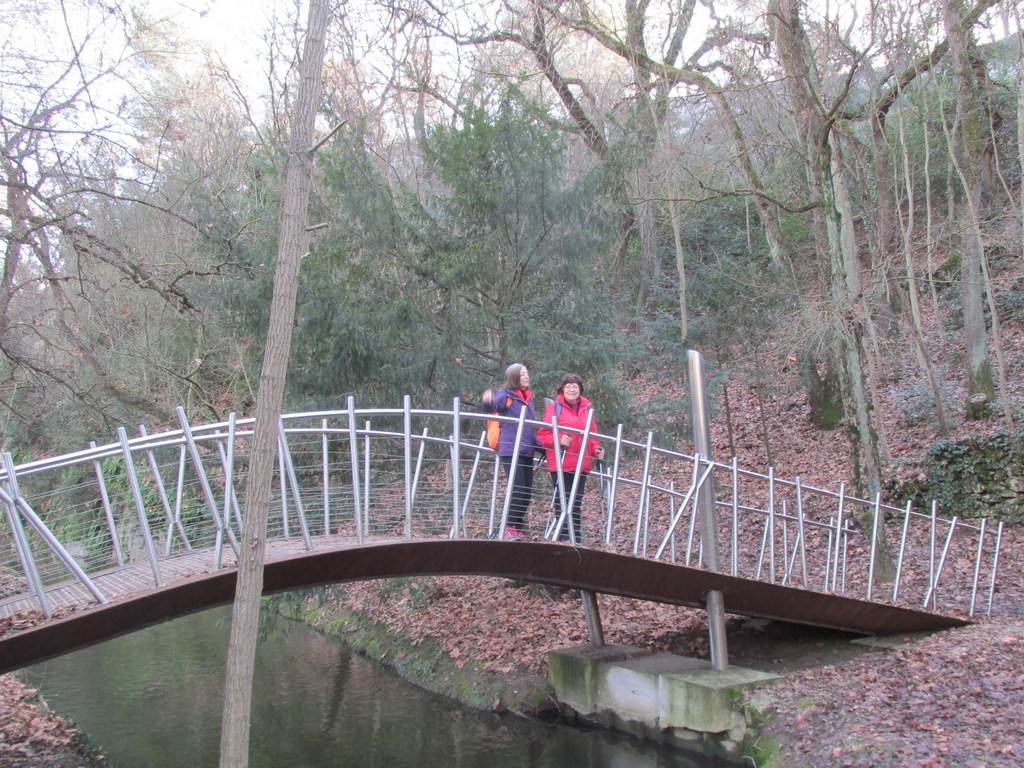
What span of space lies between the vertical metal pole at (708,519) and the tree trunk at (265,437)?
4.99 meters

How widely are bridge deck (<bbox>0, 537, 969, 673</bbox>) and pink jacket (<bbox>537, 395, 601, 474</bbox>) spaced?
0.87m

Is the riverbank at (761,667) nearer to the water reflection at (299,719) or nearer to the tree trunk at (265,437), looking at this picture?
the water reflection at (299,719)

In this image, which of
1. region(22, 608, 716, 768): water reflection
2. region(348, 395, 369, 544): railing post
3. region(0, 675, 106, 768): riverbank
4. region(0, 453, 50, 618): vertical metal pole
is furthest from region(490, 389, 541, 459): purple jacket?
region(0, 675, 106, 768): riverbank

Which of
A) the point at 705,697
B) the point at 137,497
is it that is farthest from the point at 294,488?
the point at 705,697

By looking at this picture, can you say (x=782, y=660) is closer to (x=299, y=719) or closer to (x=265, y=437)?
(x=299, y=719)

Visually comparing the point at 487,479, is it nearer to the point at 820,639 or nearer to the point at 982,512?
the point at 820,639

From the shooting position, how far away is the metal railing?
575 cm

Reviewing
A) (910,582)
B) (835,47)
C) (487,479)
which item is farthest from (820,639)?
(835,47)

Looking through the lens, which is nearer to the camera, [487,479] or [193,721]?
[193,721]

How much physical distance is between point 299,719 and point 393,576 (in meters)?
4.50

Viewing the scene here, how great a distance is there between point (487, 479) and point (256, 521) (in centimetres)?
696

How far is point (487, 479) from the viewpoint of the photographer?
1141 centimetres

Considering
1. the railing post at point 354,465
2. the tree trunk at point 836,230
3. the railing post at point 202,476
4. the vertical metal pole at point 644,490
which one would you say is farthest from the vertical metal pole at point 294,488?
the tree trunk at point 836,230

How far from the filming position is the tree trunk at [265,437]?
14.5 ft
